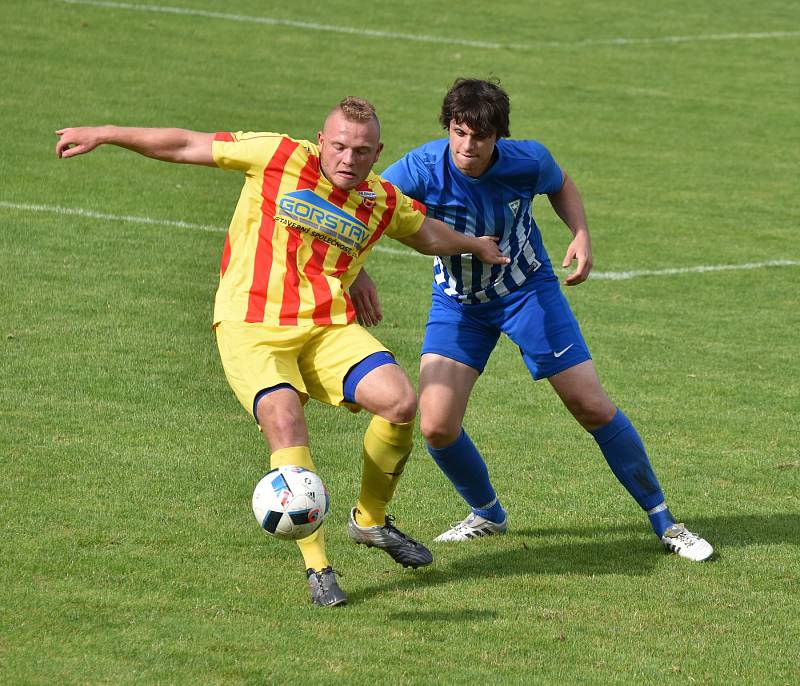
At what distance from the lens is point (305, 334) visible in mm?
6531

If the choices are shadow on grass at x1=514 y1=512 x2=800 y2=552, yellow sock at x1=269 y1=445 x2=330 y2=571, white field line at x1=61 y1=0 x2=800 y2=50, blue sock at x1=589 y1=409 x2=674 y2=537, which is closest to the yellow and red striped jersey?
yellow sock at x1=269 y1=445 x2=330 y2=571

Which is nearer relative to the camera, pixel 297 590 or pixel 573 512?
pixel 297 590

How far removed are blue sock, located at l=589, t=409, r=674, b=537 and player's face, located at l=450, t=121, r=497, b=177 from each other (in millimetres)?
1491

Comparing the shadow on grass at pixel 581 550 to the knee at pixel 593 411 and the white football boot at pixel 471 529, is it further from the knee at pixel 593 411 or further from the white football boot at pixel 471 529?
the knee at pixel 593 411

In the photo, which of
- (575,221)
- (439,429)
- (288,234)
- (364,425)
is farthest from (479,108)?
(364,425)

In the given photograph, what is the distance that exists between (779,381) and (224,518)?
5001 millimetres

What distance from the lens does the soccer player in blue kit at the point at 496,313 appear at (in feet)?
23.6

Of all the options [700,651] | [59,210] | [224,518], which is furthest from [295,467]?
[59,210]

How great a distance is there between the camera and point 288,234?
6.54 metres

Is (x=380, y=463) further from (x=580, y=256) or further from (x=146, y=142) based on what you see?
(x=146, y=142)

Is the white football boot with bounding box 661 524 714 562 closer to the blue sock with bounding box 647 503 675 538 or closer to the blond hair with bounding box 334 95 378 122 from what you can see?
the blue sock with bounding box 647 503 675 538

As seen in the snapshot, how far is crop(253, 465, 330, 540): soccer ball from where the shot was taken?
600 centimetres

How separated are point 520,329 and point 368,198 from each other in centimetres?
116

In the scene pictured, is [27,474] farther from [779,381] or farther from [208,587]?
[779,381]
